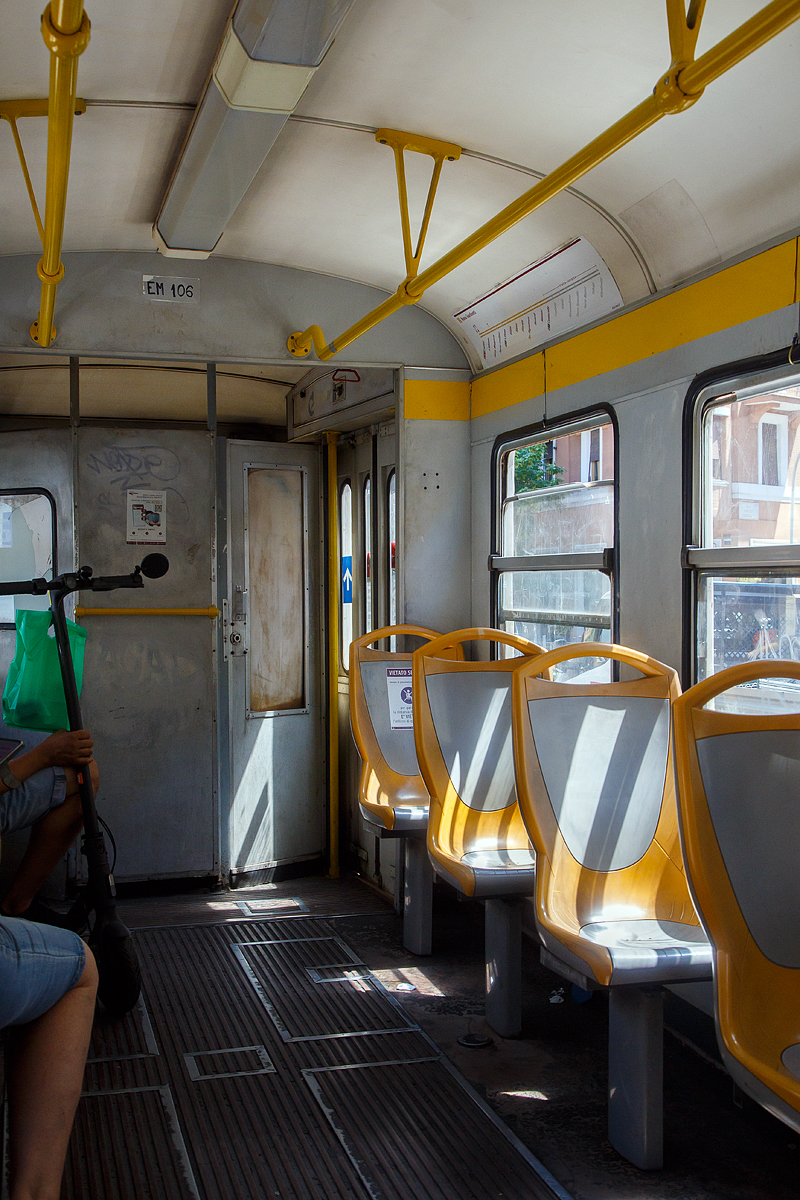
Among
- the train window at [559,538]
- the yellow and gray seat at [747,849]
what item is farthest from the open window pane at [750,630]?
the train window at [559,538]

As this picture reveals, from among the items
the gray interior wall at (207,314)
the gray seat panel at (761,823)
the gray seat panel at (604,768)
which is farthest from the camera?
the gray interior wall at (207,314)

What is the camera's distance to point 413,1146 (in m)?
2.85

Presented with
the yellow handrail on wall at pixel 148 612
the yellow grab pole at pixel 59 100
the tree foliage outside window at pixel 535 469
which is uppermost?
the yellow grab pole at pixel 59 100

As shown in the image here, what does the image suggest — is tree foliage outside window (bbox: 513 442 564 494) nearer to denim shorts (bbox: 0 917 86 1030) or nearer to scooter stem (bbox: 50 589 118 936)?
scooter stem (bbox: 50 589 118 936)

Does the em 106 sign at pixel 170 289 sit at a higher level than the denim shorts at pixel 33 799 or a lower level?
higher

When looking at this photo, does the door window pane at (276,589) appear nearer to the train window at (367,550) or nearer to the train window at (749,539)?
the train window at (367,550)

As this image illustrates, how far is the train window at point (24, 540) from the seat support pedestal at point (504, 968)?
3.11 m

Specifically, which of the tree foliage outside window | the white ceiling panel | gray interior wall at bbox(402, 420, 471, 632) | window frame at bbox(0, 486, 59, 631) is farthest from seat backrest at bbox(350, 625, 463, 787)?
the white ceiling panel

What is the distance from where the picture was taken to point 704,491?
11.1ft

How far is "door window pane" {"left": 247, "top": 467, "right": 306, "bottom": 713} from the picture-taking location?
5.83 metres

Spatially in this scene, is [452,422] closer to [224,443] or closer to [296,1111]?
[224,443]

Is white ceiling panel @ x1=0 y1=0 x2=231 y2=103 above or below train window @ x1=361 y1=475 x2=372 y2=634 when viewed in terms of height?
above

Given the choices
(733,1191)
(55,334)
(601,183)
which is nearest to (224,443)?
(55,334)

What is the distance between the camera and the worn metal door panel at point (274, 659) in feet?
18.9
